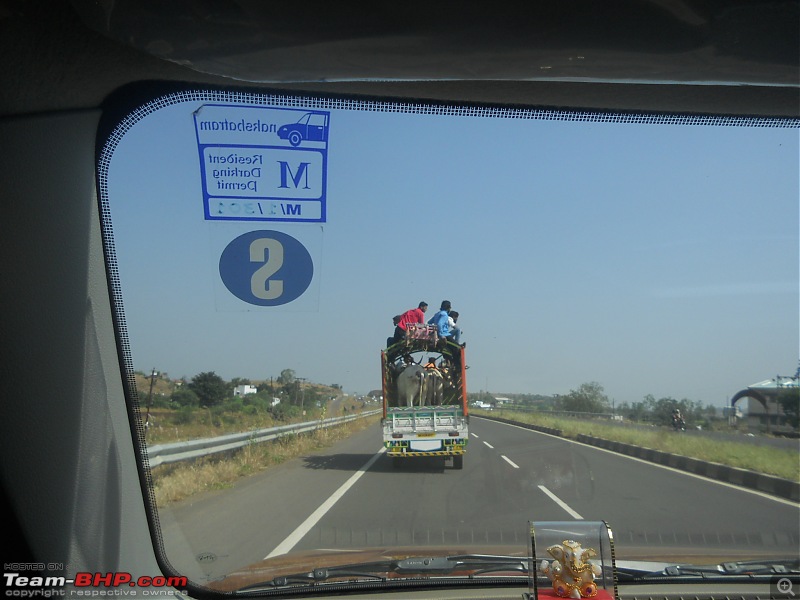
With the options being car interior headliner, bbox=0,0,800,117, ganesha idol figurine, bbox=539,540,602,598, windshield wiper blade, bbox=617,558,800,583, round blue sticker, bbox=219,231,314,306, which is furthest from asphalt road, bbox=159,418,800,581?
car interior headliner, bbox=0,0,800,117

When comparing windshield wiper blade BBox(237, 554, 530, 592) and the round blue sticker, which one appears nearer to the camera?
windshield wiper blade BBox(237, 554, 530, 592)

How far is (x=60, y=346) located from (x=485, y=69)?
2.92 meters

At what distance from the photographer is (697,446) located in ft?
45.8

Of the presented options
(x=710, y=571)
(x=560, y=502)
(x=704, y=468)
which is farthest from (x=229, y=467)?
(x=704, y=468)

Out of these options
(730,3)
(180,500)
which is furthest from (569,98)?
(180,500)

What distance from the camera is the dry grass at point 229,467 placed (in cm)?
562

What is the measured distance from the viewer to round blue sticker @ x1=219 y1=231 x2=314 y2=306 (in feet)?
16.8

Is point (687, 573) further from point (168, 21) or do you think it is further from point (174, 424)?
point (168, 21)

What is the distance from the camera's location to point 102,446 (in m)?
4.36

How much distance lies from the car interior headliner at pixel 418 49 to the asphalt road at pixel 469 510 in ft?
9.64

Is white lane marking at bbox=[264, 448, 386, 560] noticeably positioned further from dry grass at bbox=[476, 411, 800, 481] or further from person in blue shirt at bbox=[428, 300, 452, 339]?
dry grass at bbox=[476, 411, 800, 481]

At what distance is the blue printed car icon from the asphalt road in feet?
8.87

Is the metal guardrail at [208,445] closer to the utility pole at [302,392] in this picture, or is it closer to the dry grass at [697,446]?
the utility pole at [302,392]

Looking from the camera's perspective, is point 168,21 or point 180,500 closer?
point 168,21
